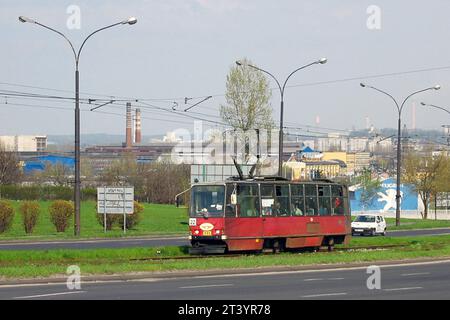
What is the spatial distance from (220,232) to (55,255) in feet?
A: 20.0

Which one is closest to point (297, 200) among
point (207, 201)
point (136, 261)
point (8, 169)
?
point (207, 201)

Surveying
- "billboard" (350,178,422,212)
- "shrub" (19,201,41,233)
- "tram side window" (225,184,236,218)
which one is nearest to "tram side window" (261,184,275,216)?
"tram side window" (225,184,236,218)

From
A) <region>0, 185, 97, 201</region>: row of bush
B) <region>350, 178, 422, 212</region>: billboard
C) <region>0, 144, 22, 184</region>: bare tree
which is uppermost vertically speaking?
<region>0, 144, 22, 184</region>: bare tree

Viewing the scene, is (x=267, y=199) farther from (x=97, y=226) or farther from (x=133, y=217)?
(x=97, y=226)

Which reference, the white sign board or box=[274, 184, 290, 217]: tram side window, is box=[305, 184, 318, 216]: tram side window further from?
the white sign board

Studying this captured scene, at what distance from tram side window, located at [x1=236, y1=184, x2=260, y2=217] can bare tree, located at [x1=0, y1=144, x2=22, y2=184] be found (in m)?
69.0

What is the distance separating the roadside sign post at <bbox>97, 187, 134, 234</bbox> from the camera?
50.2 m

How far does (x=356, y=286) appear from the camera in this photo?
872 inches

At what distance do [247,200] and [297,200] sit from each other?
303cm

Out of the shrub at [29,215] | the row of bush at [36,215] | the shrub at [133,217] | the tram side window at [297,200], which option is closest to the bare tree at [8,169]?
the shrub at [133,217]

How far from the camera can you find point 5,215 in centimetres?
5384

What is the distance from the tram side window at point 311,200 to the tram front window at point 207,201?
4.77 m
